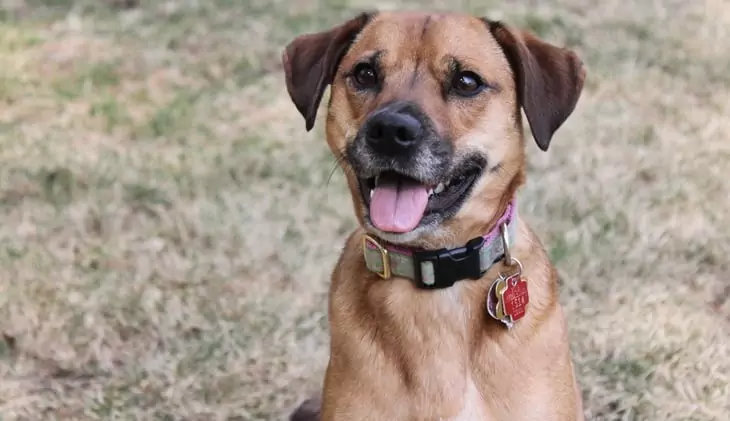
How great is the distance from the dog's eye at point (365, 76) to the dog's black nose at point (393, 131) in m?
0.35

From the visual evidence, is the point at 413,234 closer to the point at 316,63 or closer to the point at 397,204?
the point at 397,204

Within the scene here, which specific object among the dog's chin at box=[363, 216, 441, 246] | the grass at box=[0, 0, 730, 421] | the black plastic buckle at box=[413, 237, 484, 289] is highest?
the dog's chin at box=[363, 216, 441, 246]

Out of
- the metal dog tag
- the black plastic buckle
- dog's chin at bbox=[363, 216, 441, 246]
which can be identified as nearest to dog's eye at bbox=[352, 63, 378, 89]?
dog's chin at bbox=[363, 216, 441, 246]

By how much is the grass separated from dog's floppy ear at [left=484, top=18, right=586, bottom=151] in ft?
5.73

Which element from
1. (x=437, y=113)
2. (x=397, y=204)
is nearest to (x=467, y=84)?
(x=437, y=113)

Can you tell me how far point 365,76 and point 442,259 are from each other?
0.74 metres

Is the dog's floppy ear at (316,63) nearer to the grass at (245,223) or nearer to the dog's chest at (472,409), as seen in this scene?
the dog's chest at (472,409)

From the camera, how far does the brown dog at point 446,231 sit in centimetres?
303

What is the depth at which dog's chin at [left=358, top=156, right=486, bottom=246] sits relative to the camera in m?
2.99

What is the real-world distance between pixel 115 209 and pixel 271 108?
215 cm

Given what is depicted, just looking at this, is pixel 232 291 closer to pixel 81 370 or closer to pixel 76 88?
pixel 81 370

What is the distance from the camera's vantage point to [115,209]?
602cm

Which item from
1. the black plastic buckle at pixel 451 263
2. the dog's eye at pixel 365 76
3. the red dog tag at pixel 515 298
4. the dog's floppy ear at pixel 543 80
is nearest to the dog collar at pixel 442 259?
the black plastic buckle at pixel 451 263

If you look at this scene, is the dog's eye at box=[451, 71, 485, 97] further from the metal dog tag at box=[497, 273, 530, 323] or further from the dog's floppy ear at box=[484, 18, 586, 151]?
the metal dog tag at box=[497, 273, 530, 323]
